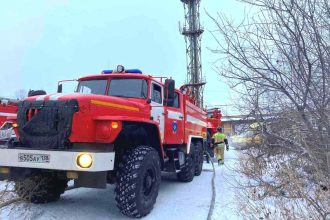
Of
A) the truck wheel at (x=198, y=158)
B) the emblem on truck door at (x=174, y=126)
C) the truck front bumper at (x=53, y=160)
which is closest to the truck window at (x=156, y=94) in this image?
the emblem on truck door at (x=174, y=126)

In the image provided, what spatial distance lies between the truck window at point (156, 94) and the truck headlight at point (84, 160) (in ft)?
7.93

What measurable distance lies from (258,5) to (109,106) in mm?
2483

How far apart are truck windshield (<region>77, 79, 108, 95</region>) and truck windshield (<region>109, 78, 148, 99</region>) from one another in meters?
0.17

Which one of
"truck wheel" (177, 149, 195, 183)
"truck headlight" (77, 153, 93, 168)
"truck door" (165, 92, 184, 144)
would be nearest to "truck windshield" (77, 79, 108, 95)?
"truck door" (165, 92, 184, 144)

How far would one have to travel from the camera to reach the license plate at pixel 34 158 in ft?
16.1

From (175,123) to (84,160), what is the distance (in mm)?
3576

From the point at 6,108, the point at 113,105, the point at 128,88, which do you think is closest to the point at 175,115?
the point at 128,88

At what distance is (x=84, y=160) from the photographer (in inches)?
187

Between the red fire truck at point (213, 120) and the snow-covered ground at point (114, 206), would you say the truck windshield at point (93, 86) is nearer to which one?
the snow-covered ground at point (114, 206)

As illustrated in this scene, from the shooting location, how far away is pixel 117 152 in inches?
226

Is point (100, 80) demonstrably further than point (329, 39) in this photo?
Yes

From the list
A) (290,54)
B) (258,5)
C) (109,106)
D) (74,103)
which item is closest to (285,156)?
(290,54)

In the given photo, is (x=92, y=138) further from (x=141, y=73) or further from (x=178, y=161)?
(x=178, y=161)

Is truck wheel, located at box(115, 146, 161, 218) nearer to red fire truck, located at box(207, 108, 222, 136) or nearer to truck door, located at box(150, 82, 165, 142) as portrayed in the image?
truck door, located at box(150, 82, 165, 142)
